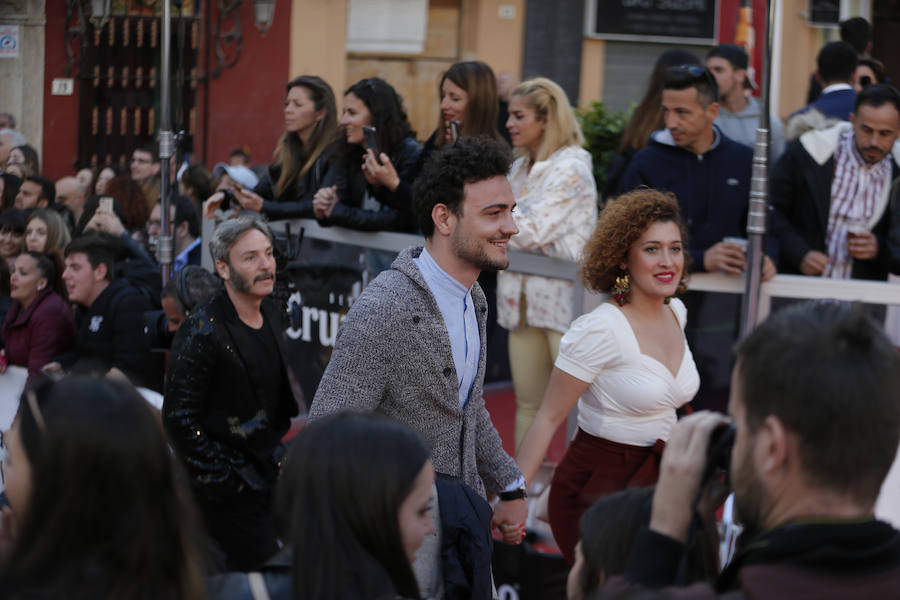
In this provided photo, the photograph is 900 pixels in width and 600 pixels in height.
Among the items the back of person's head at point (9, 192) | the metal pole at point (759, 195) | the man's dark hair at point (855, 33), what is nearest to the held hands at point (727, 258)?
the metal pole at point (759, 195)

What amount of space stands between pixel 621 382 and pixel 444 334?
753mm

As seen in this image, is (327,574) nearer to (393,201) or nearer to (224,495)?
(224,495)

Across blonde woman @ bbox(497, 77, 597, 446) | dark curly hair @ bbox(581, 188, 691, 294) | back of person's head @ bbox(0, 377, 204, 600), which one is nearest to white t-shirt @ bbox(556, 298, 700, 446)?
dark curly hair @ bbox(581, 188, 691, 294)

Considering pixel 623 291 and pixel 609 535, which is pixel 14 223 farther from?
pixel 609 535

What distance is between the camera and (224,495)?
14.9ft

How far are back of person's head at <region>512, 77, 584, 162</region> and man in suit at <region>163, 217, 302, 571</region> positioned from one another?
179 cm

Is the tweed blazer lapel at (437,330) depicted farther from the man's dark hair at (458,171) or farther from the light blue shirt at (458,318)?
the man's dark hair at (458,171)

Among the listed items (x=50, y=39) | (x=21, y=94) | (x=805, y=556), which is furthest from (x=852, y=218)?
(x=21, y=94)

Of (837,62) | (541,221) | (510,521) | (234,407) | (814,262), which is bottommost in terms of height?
(510,521)

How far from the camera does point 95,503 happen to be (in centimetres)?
198

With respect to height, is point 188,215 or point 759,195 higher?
point 759,195

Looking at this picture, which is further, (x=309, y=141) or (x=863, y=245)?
(x=309, y=141)

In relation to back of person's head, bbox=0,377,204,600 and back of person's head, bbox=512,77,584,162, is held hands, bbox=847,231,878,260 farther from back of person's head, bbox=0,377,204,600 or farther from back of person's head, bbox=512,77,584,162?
back of person's head, bbox=0,377,204,600

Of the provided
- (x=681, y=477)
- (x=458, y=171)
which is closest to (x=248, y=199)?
(x=458, y=171)
